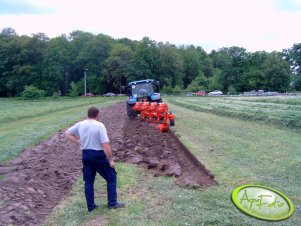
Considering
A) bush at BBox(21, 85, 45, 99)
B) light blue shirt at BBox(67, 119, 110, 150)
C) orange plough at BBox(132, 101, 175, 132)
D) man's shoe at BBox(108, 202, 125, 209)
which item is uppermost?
light blue shirt at BBox(67, 119, 110, 150)

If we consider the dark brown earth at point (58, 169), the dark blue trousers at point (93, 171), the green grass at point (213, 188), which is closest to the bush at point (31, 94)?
the dark brown earth at point (58, 169)

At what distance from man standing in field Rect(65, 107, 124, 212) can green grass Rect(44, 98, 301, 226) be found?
0.32m

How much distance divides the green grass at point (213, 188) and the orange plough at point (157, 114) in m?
3.66

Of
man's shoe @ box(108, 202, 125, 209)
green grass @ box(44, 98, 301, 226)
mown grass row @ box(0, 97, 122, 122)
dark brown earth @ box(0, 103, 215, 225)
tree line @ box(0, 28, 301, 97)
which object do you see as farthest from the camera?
tree line @ box(0, 28, 301, 97)

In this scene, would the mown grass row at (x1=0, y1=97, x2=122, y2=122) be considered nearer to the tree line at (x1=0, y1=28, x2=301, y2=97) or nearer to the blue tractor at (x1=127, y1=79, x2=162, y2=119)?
the blue tractor at (x1=127, y1=79, x2=162, y2=119)

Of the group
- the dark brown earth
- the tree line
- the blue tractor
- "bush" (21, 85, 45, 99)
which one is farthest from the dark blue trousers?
the tree line

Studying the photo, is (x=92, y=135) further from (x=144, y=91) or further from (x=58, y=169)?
(x=144, y=91)

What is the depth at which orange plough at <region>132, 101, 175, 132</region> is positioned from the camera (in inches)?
636

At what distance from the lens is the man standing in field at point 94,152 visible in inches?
236

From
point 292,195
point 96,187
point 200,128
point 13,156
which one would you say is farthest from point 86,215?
point 200,128

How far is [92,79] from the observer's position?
299ft

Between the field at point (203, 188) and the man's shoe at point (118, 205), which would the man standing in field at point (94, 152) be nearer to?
the man's shoe at point (118, 205)

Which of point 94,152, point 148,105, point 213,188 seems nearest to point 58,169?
point 94,152

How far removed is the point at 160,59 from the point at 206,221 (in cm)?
8641
